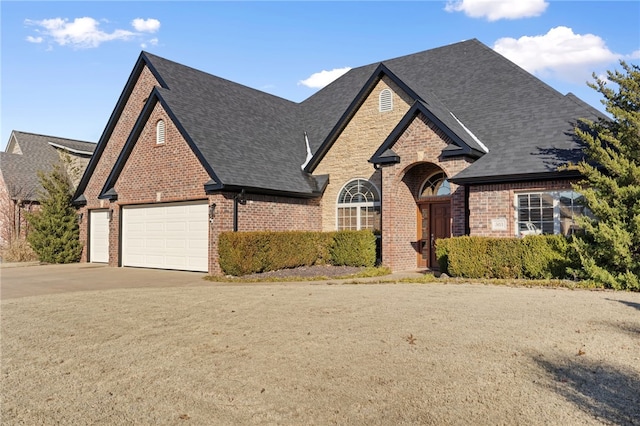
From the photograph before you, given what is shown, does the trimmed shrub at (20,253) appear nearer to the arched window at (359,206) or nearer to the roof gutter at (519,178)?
the arched window at (359,206)

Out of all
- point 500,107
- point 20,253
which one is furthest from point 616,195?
point 20,253

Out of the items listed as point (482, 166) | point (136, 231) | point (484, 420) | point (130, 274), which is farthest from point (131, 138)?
point (484, 420)

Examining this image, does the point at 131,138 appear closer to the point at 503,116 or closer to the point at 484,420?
the point at 503,116

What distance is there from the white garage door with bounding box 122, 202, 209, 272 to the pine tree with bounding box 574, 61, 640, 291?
36.8 ft

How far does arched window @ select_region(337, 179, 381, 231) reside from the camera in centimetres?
1867

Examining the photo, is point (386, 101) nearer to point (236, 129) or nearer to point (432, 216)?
point (432, 216)

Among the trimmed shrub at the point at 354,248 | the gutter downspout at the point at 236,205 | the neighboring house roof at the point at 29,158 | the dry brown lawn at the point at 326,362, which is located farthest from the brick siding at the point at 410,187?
the neighboring house roof at the point at 29,158

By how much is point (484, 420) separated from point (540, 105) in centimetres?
1469

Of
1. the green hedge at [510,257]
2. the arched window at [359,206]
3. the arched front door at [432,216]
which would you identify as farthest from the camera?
the arched window at [359,206]

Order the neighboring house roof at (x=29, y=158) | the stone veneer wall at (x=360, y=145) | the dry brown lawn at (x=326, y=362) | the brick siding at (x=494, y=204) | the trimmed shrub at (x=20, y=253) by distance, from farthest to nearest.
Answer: the neighboring house roof at (x=29, y=158), the trimmed shrub at (x=20, y=253), the stone veneer wall at (x=360, y=145), the brick siding at (x=494, y=204), the dry brown lawn at (x=326, y=362)

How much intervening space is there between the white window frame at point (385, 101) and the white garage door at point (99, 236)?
12.5 metres

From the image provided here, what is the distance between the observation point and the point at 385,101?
1844 cm

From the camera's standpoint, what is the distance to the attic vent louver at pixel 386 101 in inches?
720

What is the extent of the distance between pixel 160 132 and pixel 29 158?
65.4ft
